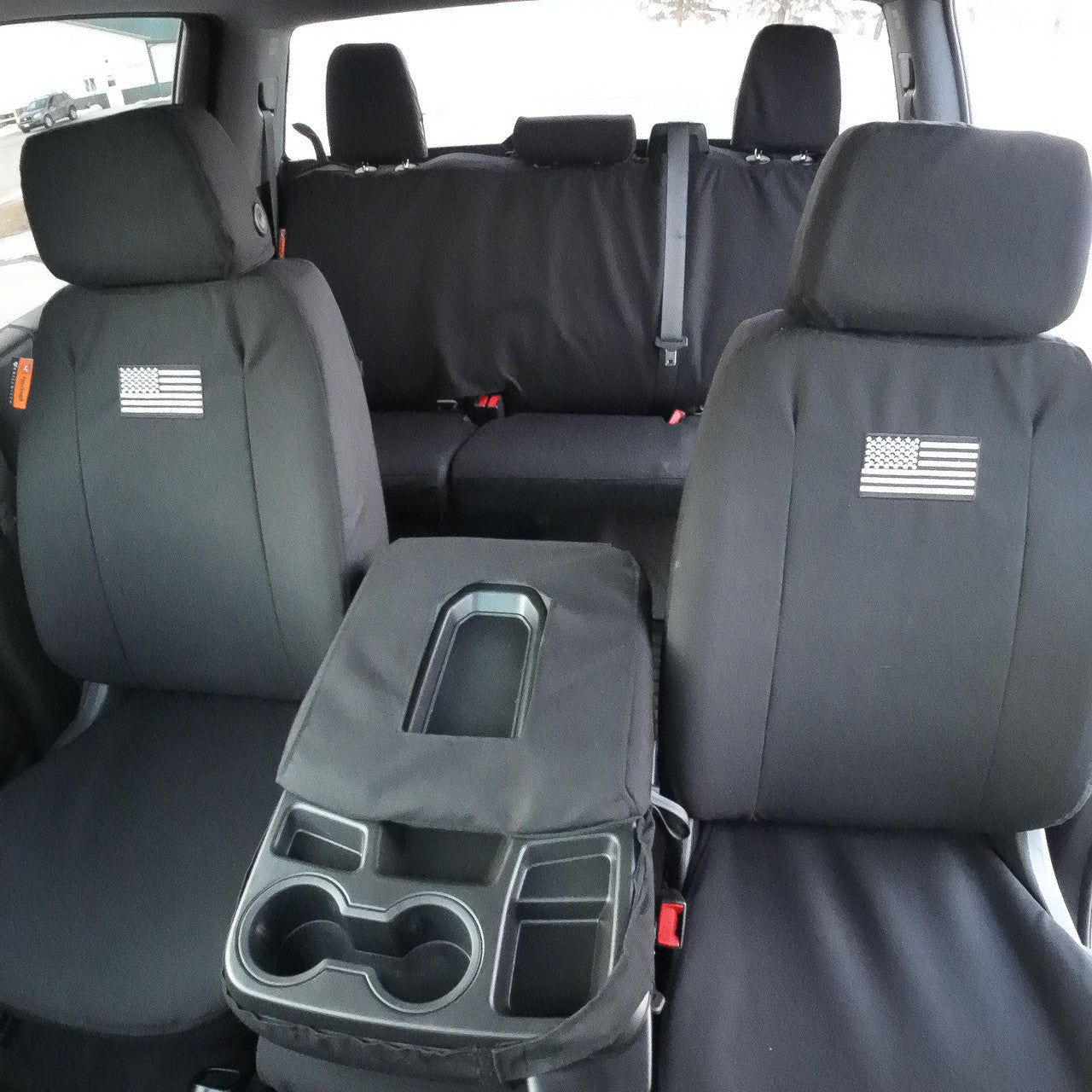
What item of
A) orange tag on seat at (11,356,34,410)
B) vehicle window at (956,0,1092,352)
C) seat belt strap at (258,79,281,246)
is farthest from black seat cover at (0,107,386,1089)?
vehicle window at (956,0,1092,352)

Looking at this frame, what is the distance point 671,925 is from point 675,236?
1793 millimetres

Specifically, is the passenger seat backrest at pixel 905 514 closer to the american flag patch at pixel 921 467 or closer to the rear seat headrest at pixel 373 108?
the american flag patch at pixel 921 467

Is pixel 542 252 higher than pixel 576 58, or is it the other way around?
pixel 576 58

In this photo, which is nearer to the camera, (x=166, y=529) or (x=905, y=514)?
(x=905, y=514)

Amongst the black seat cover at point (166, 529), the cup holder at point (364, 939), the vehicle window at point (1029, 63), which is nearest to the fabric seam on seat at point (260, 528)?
the black seat cover at point (166, 529)

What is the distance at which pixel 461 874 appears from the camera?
3.16ft

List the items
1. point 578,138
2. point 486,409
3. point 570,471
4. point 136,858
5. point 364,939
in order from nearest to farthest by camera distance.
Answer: point 364,939 → point 136,858 → point 570,471 → point 578,138 → point 486,409

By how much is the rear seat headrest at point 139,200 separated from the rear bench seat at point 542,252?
974mm

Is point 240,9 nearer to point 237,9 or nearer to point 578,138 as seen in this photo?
point 237,9

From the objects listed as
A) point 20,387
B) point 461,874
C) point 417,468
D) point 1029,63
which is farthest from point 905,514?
point 1029,63

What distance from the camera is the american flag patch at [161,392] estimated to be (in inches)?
52.2

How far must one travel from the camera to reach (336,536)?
1317mm

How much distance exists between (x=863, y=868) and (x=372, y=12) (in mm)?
2268

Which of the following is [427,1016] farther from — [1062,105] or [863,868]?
[1062,105]
